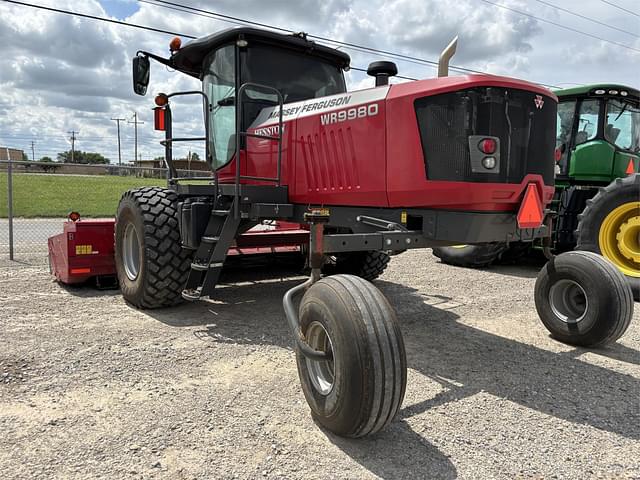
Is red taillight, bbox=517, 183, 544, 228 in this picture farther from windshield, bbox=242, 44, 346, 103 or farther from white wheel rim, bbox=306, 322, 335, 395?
windshield, bbox=242, 44, 346, 103

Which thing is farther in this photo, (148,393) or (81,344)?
(81,344)

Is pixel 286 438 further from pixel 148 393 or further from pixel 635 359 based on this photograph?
pixel 635 359

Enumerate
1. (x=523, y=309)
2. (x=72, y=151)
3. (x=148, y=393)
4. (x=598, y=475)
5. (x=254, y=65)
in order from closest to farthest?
(x=598, y=475)
(x=148, y=393)
(x=254, y=65)
(x=523, y=309)
(x=72, y=151)

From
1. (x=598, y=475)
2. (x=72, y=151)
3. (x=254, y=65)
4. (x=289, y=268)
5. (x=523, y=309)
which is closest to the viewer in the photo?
(x=598, y=475)

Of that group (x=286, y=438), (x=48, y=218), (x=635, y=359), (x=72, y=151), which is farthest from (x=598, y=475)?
(x=72, y=151)

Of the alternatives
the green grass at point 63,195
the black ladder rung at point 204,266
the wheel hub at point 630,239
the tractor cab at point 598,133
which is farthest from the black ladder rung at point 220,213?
the green grass at point 63,195

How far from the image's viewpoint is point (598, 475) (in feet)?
8.12

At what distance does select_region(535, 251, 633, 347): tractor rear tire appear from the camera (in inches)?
159

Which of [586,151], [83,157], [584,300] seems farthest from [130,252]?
[83,157]

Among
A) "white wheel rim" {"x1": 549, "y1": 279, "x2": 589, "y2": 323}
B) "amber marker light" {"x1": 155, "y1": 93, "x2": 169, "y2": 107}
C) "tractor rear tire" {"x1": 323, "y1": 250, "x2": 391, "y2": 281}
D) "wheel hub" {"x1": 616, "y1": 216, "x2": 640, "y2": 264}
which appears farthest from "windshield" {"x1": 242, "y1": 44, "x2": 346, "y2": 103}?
"wheel hub" {"x1": 616, "y1": 216, "x2": 640, "y2": 264}

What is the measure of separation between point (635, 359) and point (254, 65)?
4388 millimetres

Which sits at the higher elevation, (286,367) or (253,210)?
(253,210)

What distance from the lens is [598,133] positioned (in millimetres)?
7941

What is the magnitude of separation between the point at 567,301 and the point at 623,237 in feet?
8.97
